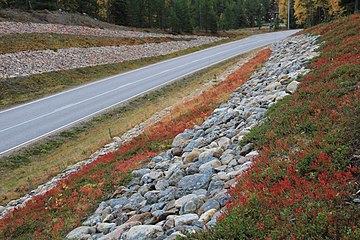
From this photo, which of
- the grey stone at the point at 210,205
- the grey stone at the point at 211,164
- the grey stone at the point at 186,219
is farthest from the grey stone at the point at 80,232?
the grey stone at the point at 211,164

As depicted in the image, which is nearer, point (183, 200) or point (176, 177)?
point (183, 200)

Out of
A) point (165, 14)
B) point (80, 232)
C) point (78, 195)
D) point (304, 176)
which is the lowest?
point (78, 195)

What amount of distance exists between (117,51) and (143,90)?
19.4m

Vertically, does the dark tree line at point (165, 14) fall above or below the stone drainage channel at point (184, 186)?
above

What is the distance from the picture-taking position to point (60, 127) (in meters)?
18.9

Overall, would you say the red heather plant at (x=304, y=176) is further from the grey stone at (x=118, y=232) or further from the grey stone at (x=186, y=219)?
the grey stone at (x=118, y=232)

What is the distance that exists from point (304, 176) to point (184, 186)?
117 inches

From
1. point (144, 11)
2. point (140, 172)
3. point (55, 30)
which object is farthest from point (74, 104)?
point (144, 11)

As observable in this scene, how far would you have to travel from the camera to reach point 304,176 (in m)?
5.66

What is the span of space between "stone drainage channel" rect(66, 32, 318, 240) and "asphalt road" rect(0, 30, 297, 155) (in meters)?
10.3

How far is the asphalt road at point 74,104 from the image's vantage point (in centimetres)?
1800

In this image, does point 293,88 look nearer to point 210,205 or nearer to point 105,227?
point 210,205

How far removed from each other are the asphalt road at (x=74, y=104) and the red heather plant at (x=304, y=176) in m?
14.0

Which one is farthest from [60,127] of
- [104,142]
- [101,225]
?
[101,225]
